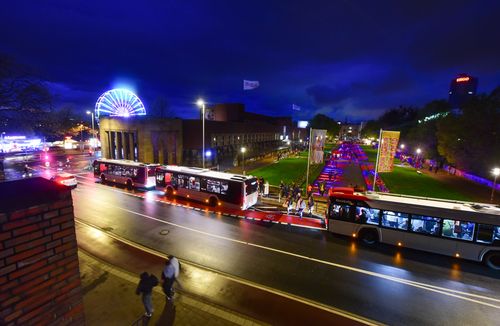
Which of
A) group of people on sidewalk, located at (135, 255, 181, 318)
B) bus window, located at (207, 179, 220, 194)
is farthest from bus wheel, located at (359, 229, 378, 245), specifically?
bus window, located at (207, 179, 220, 194)

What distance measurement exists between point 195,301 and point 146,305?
174 centimetres

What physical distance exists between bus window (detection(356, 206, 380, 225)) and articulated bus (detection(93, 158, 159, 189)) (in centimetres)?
2058

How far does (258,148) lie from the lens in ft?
239

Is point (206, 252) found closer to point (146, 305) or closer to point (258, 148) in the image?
point (146, 305)

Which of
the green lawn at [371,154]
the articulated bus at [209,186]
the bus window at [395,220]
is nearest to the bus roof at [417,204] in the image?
the bus window at [395,220]

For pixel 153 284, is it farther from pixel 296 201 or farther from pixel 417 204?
pixel 296 201

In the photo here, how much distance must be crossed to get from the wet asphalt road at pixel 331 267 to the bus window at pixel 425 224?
1407mm

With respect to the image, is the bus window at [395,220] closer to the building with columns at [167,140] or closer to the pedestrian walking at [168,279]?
the pedestrian walking at [168,279]

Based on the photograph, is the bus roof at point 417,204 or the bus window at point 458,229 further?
the bus roof at point 417,204

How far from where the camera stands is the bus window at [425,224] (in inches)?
504

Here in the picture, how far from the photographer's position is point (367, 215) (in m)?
14.3

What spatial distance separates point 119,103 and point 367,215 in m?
51.3

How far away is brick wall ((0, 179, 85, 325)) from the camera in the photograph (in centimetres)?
347

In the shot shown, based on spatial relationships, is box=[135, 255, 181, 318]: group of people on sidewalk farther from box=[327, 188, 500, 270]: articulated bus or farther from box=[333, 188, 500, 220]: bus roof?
box=[333, 188, 500, 220]: bus roof
